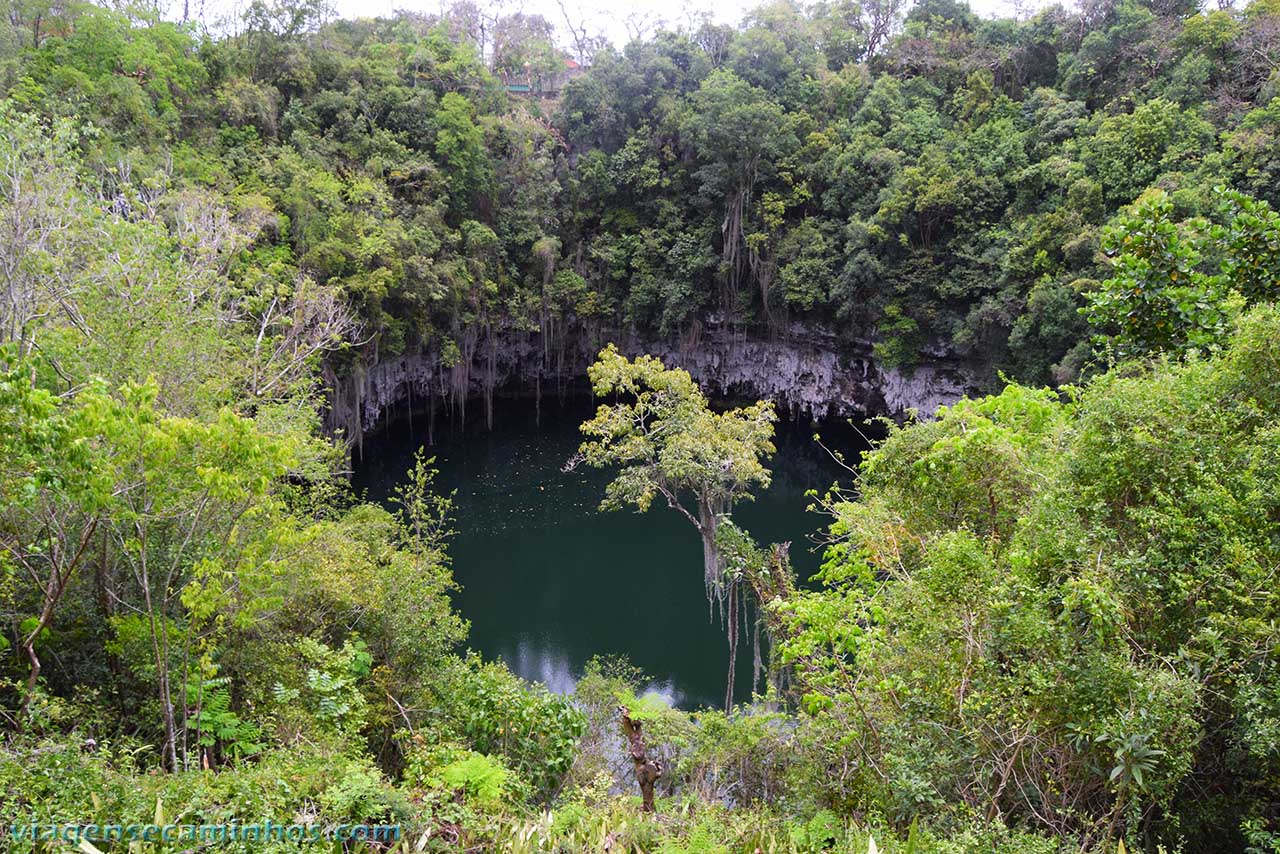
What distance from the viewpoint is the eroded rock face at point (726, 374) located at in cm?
1803

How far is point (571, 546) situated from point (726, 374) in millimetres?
8608

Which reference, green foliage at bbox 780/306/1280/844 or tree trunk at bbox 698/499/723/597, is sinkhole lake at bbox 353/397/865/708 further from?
green foliage at bbox 780/306/1280/844

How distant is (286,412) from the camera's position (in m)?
7.75

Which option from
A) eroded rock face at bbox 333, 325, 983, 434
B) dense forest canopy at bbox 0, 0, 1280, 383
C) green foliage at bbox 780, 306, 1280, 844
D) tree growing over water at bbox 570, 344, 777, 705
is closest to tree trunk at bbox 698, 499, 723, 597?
tree growing over water at bbox 570, 344, 777, 705

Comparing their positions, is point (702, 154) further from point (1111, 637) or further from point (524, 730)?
point (1111, 637)

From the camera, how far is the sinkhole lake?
11.2 metres

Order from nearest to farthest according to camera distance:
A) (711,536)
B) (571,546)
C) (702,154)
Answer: (711,536), (571,546), (702,154)

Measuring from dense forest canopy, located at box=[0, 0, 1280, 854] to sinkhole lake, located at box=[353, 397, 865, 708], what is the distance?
2.98 ft

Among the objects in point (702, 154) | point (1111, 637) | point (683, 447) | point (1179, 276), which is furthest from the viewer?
point (702, 154)

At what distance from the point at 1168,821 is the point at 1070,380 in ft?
37.8

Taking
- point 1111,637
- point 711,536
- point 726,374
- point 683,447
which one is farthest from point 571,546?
point 1111,637

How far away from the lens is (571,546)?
1489cm

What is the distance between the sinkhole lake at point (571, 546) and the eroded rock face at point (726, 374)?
91 cm

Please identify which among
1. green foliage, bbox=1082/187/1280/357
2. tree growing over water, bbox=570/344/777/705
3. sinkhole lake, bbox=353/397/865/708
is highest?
green foliage, bbox=1082/187/1280/357
